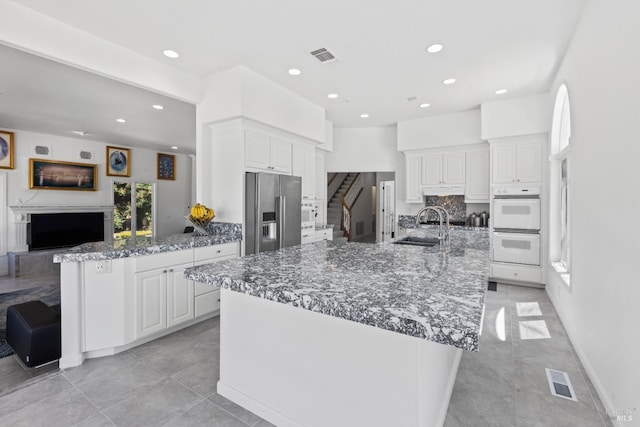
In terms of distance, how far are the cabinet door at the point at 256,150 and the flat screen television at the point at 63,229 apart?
5.19m

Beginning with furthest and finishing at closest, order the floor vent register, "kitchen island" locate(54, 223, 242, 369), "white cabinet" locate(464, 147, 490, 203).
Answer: "white cabinet" locate(464, 147, 490, 203) → "kitchen island" locate(54, 223, 242, 369) → the floor vent register

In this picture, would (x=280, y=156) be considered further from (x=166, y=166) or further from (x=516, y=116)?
(x=166, y=166)

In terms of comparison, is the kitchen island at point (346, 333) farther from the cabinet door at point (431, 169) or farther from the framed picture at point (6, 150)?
the framed picture at point (6, 150)

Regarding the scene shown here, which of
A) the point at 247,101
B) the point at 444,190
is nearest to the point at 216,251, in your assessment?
the point at 247,101

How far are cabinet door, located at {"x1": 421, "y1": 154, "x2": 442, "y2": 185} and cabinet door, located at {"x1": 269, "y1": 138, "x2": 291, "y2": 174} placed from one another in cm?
265

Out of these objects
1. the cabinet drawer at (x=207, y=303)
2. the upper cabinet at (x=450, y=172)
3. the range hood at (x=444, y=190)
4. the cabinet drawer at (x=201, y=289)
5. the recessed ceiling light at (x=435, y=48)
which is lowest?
the cabinet drawer at (x=207, y=303)

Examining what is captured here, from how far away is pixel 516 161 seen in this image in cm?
471

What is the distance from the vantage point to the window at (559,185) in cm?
382

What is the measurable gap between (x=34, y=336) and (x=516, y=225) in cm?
569

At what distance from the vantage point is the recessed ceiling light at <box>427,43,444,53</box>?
10.2ft

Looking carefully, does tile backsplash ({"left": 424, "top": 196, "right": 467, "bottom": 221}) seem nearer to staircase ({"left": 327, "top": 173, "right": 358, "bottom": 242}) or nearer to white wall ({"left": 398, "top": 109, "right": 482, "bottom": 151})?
white wall ({"left": 398, "top": 109, "right": 482, "bottom": 151})

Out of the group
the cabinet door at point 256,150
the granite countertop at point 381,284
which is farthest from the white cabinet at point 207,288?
the granite countertop at point 381,284

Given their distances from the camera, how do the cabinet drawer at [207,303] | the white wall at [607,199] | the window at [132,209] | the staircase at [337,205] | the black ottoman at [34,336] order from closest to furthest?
Answer: the white wall at [607,199] < the black ottoman at [34,336] < the cabinet drawer at [207,303] < the window at [132,209] < the staircase at [337,205]

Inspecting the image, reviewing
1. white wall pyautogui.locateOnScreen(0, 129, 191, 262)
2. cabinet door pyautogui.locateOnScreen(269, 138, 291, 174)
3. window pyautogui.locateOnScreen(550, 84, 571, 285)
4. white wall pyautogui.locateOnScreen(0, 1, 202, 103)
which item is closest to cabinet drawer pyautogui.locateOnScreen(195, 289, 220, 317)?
cabinet door pyautogui.locateOnScreen(269, 138, 291, 174)
